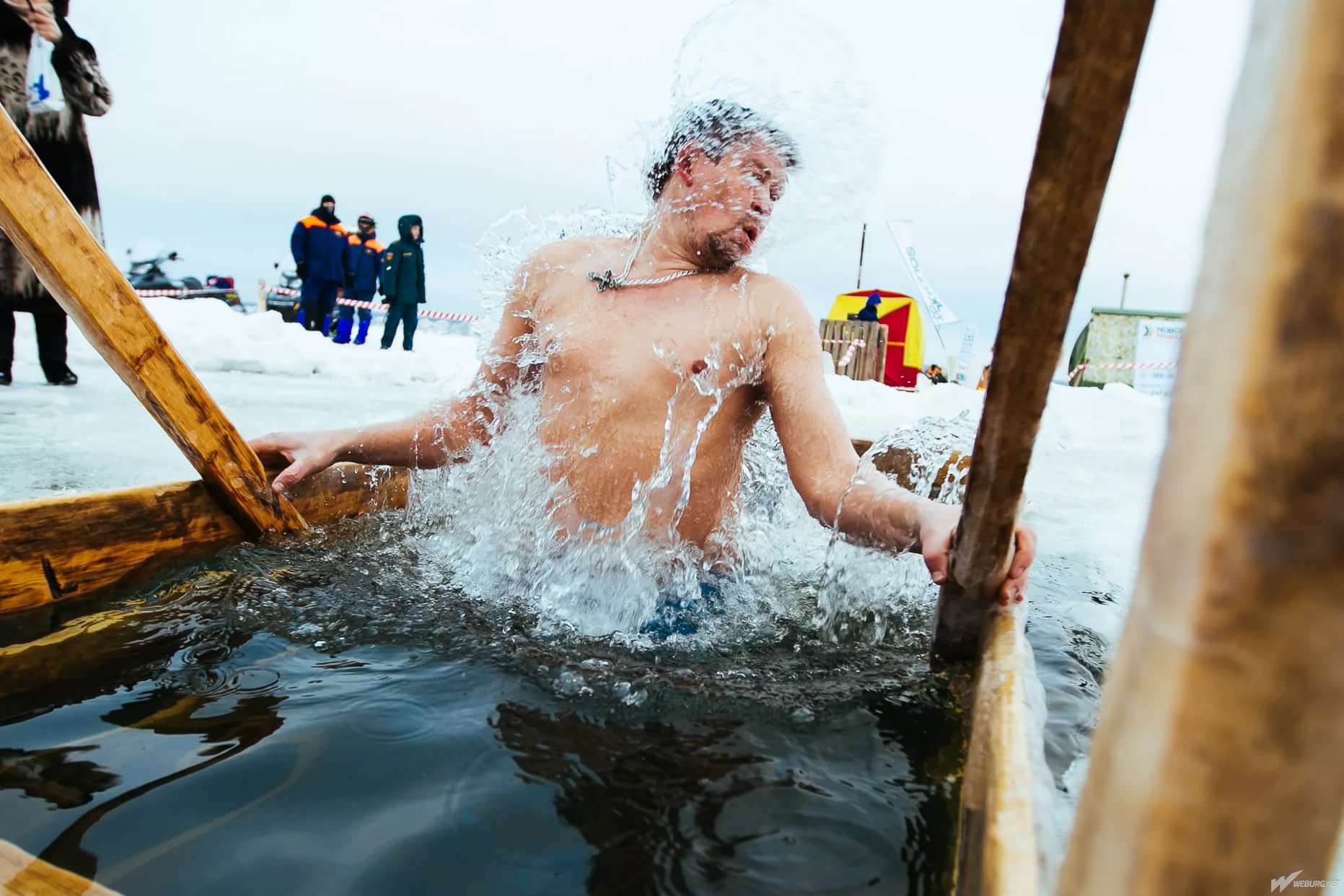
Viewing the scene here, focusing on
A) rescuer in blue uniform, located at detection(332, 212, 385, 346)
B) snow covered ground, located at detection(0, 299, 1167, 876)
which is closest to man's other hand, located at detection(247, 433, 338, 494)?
snow covered ground, located at detection(0, 299, 1167, 876)

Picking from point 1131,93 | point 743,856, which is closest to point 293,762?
point 743,856

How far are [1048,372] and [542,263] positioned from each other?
174 cm

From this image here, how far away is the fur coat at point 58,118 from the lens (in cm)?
426

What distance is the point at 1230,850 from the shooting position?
1.21 feet

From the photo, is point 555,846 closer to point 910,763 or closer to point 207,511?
point 910,763

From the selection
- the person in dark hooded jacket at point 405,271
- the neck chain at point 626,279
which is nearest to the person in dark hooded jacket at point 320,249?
the person in dark hooded jacket at point 405,271

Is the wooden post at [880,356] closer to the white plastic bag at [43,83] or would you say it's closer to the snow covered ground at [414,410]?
the snow covered ground at [414,410]

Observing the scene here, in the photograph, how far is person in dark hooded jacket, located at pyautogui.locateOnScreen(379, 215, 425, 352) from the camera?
11.0 metres

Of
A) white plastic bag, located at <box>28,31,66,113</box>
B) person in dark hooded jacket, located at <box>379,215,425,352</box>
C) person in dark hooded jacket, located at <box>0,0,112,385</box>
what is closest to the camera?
person in dark hooded jacket, located at <box>0,0,112,385</box>

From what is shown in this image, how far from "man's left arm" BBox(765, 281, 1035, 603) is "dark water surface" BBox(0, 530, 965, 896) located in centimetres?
31

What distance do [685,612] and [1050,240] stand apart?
1.38m

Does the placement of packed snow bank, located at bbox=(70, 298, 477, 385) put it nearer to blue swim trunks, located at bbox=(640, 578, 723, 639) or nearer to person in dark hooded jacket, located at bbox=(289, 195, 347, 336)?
person in dark hooded jacket, located at bbox=(289, 195, 347, 336)

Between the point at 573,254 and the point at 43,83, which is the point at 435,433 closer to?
the point at 573,254

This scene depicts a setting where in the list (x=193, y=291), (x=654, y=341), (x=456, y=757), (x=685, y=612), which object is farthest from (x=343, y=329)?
(x=456, y=757)
